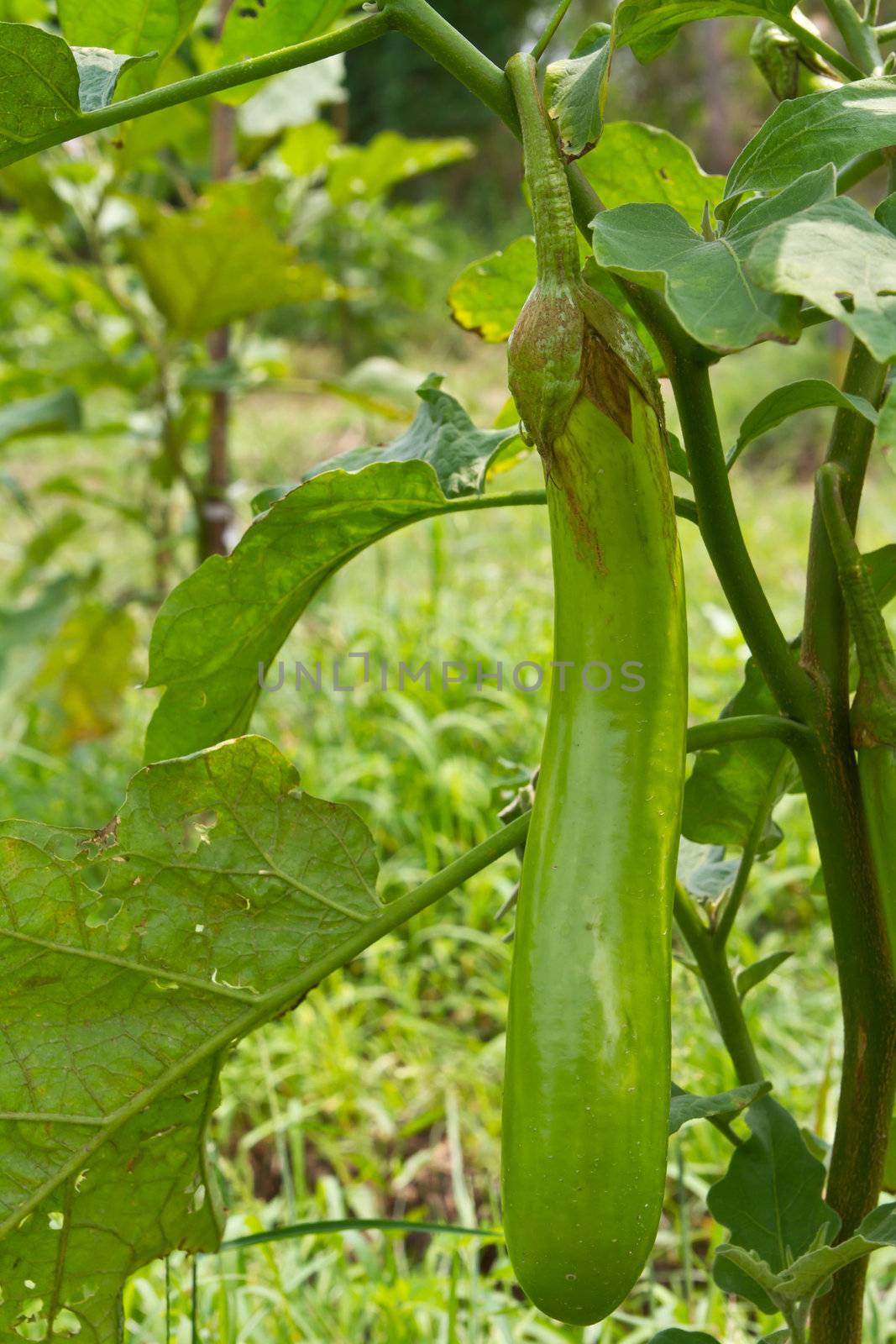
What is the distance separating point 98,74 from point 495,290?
25 cm

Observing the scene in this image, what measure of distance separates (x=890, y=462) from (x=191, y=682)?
0.36m

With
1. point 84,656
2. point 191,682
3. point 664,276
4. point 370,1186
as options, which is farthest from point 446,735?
point 664,276

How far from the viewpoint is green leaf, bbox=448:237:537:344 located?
0.62 meters

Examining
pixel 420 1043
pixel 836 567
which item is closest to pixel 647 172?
pixel 836 567

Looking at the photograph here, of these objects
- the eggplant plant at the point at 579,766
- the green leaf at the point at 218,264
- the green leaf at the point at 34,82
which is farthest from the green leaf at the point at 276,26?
the green leaf at the point at 218,264

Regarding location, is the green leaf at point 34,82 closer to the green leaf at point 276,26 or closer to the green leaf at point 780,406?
the green leaf at point 276,26

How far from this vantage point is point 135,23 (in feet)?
1.73

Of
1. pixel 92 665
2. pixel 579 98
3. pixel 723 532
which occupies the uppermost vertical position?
pixel 92 665

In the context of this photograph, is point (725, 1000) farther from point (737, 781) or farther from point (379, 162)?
point (379, 162)

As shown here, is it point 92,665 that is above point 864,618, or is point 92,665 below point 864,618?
above

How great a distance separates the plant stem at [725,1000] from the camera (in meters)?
0.58

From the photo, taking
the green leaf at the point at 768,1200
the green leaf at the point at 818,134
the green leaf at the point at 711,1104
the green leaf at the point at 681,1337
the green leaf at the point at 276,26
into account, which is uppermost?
the green leaf at the point at 276,26

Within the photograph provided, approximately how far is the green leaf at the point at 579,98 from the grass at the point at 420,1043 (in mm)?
324

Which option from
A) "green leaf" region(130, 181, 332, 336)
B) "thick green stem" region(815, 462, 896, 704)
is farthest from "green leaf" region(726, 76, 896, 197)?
"green leaf" region(130, 181, 332, 336)
